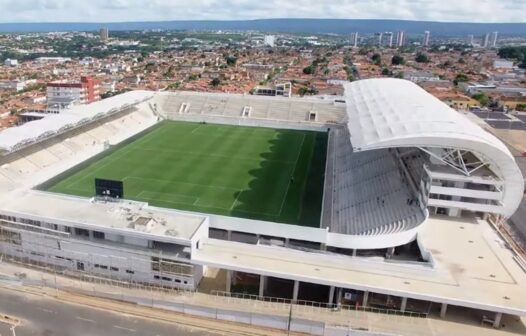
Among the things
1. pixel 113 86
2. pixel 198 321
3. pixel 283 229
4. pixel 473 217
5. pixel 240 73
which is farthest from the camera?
pixel 240 73

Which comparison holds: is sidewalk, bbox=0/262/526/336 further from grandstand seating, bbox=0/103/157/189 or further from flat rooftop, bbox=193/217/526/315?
grandstand seating, bbox=0/103/157/189

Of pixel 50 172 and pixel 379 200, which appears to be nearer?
pixel 379 200

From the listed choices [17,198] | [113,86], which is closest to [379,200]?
[17,198]

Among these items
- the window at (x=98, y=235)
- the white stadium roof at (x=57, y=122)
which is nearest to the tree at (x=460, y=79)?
the white stadium roof at (x=57, y=122)

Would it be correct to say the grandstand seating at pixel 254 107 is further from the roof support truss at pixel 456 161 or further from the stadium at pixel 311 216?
the roof support truss at pixel 456 161

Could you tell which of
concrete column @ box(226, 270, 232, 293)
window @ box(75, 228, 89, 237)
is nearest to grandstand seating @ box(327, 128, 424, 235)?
concrete column @ box(226, 270, 232, 293)

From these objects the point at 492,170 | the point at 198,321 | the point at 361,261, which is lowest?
the point at 198,321

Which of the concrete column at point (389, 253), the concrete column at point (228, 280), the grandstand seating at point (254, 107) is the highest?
the grandstand seating at point (254, 107)

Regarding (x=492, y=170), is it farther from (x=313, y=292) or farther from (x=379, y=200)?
(x=313, y=292)
